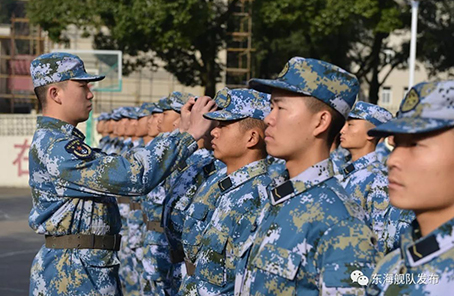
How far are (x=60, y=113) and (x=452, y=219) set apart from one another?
3055 millimetres

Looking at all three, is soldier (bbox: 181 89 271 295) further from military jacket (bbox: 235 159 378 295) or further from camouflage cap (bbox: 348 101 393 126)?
camouflage cap (bbox: 348 101 393 126)

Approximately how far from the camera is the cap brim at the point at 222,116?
469 centimetres

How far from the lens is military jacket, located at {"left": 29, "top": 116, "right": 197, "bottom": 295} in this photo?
181 inches

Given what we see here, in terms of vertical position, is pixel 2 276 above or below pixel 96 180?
below

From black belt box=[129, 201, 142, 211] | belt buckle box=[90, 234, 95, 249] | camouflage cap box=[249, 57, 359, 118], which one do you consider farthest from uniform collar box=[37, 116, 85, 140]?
black belt box=[129, 201, 142, 211]

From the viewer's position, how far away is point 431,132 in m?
2.51

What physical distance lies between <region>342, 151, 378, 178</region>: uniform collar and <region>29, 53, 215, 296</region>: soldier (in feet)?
6.62

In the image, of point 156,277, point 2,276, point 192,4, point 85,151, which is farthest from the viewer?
point 192,4

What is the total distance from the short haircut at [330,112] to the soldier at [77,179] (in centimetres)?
135

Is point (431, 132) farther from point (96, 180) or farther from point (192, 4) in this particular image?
point (192, 4)

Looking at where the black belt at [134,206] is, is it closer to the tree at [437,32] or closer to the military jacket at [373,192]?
the military jacket at [373,192]

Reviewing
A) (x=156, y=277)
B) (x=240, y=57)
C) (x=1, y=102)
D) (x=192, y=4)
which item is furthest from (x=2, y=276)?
(x=1, y=102)

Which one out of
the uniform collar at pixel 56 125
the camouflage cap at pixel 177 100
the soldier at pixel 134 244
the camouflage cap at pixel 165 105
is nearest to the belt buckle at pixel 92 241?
the uniform collar at pixel 56 125

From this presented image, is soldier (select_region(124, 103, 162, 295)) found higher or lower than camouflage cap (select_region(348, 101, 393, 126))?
lower
